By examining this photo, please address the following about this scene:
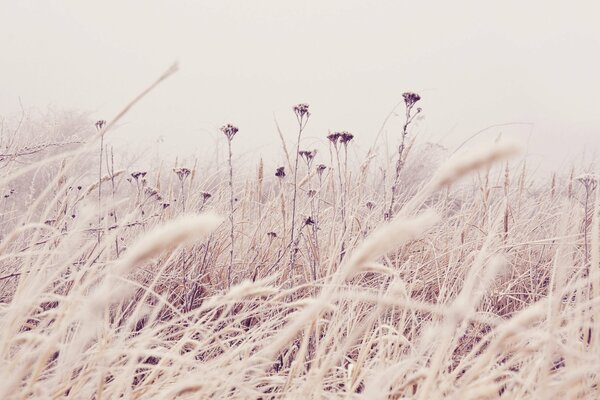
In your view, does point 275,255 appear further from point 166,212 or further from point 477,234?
point 477,234

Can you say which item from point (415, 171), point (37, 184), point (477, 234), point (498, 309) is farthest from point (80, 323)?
point (415, 171)

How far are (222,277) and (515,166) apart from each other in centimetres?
244

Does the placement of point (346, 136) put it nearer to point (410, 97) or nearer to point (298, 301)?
point (410, 97)

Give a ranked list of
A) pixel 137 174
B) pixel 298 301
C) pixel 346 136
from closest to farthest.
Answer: pixel 298 301 < pixel 346 136 < pixel 137 174

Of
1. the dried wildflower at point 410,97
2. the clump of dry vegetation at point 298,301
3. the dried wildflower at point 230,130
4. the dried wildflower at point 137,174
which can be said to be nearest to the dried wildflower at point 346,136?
the clump of dry vegetation at point 298,301

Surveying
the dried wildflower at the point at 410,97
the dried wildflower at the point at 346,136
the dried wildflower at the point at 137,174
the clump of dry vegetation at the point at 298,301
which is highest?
the dried wildflower at the point at 410,97

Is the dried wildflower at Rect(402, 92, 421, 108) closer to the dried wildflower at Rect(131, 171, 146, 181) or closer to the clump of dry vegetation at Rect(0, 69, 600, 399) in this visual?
the clump of dry vegetation at Rect(0, 69, 600, 399)

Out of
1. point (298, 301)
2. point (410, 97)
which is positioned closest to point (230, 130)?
point (410, 97)

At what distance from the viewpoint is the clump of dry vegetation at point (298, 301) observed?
27.5 inches

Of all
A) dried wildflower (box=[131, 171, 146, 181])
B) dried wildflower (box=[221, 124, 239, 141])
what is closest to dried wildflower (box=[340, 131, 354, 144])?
dried wildflower (box=[221, 124, 239, 141])

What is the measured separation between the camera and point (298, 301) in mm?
968

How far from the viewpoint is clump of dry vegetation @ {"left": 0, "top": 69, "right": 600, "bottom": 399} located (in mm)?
699

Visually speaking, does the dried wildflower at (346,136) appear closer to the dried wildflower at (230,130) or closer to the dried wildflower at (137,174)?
the dried wildflower at (230,130)

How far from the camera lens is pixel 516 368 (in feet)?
5.24
